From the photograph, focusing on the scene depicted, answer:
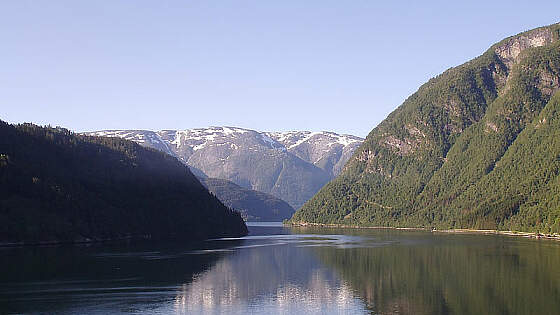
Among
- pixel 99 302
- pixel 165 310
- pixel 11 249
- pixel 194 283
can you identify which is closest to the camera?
pixel 165 310

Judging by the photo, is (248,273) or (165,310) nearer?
(165,310)

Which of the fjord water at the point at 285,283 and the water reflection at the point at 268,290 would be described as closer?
the fjord water at the point at 285,283

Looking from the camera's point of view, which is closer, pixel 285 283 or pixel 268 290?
pixel 268 290

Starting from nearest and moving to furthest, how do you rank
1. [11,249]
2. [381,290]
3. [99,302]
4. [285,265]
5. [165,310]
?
[165,310] < [99,302] < [381,290] < [285,265] < [11,249]

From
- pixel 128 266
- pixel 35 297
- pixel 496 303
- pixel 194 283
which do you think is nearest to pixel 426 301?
pixel 496 303

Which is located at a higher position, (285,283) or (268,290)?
(285,283)

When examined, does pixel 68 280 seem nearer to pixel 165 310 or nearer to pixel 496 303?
pixel 165 310

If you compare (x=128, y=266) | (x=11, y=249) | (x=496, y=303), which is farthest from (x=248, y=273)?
(x=11, y=249)

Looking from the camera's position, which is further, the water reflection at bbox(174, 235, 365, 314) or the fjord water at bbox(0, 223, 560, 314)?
the water reflection at bbox(174, 235, 365, 314)
